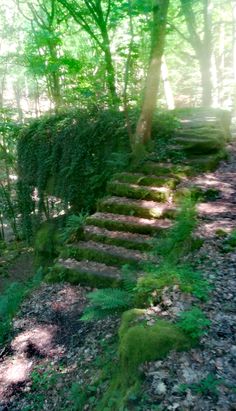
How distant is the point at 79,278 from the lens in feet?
22.3

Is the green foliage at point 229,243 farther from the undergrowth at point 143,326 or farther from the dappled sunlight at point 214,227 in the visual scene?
the undergrowth at point 143,326

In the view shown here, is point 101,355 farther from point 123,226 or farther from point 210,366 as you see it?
point 123,226

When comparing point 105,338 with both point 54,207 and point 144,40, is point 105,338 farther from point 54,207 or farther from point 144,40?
point 144,40

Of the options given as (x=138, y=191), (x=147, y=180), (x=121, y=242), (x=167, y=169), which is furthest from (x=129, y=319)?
(x=167, y=169)

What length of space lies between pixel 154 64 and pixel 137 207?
11.1 feet

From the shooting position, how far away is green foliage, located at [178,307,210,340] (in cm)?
365

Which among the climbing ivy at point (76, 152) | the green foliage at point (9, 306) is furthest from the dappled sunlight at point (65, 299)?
the climbing ivy at point (76, 152)

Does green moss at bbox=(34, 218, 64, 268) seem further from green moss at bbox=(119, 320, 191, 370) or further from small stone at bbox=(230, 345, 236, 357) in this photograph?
small stone at bbox=(230, 345, 236, 357)

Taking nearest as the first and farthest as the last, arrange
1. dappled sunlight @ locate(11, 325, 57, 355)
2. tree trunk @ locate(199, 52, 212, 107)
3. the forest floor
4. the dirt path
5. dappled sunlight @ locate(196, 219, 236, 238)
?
the dirt path
the forest floor
dappled sunlight @ locate(11, 325, 57, 355)
dappled sunlight @ locate(196, 219, 236, 238)
tree trunk @ locate(199, 52, 212, 107)

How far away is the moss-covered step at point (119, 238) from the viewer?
7035 millimetres

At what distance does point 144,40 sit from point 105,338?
32.1 ft

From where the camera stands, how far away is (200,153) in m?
9.56

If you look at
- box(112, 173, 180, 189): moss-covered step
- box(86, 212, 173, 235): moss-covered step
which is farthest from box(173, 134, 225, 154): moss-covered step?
box(86, 212, 173, 235): moss-covered step

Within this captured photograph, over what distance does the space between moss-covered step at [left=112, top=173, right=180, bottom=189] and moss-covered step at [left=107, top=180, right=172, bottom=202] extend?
0.13 metres
